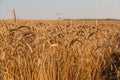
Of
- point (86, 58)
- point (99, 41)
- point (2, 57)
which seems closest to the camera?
point (2, 57)

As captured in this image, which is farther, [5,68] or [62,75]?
[62,75]

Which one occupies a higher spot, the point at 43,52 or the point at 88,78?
the point at 43,52

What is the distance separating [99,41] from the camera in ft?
11.4

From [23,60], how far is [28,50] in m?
0.09

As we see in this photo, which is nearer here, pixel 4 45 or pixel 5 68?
pixel 5 68

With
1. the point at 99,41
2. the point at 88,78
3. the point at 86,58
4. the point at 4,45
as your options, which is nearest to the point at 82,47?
the point at 86,58

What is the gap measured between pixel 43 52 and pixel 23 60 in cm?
17

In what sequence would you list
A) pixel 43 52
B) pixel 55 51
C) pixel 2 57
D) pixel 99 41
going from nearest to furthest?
pixel 2 57 → pixel 43 52 → pixel 55 51 → pixel 99 41

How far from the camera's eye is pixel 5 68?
238 cm

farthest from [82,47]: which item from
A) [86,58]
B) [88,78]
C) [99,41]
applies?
[99,41]

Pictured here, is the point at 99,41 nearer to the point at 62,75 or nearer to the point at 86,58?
the point at 86,58

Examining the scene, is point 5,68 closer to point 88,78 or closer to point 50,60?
point 50,60

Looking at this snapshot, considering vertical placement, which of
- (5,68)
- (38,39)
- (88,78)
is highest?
(38,39)

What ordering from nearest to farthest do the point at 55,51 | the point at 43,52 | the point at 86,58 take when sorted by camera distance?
1. the point at 43,52
2. the point at 55,51
3. the point at 86,58
